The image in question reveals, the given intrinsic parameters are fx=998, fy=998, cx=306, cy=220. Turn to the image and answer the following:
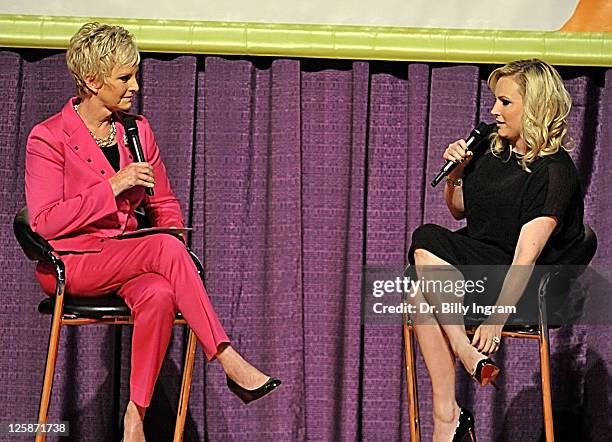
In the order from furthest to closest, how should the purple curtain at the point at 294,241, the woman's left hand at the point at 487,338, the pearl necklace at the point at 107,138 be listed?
the purple curtain at the point at 294,241
the pearl necklace at the point at 107,138
the woman's left hand at the point at 487,338

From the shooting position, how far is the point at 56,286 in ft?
7.77

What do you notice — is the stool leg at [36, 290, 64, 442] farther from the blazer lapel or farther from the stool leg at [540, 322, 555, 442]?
the stool leg at [540, 322, 555, 442]

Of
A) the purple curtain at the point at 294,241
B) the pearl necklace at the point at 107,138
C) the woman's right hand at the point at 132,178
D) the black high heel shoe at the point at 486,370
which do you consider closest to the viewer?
the black high heel shoe at the point at 486,370

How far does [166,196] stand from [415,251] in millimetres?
706

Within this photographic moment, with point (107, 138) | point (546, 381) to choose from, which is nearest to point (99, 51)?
point (107, 138)

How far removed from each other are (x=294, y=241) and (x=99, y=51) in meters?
0.88

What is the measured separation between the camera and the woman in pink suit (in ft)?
7.70

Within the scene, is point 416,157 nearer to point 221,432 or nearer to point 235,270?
point 235,270

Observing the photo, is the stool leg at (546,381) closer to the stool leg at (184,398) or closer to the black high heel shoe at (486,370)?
the black high heel shoe at (486,370)

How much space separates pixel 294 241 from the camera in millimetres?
3088

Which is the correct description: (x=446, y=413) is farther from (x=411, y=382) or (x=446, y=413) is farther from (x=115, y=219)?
(x=115, y=219)

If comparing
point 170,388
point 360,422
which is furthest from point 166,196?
point 360,422

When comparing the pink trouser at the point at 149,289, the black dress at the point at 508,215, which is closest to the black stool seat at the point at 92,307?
the pink trouser at the point at 149,289

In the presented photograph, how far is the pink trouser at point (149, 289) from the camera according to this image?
2.34 meters
